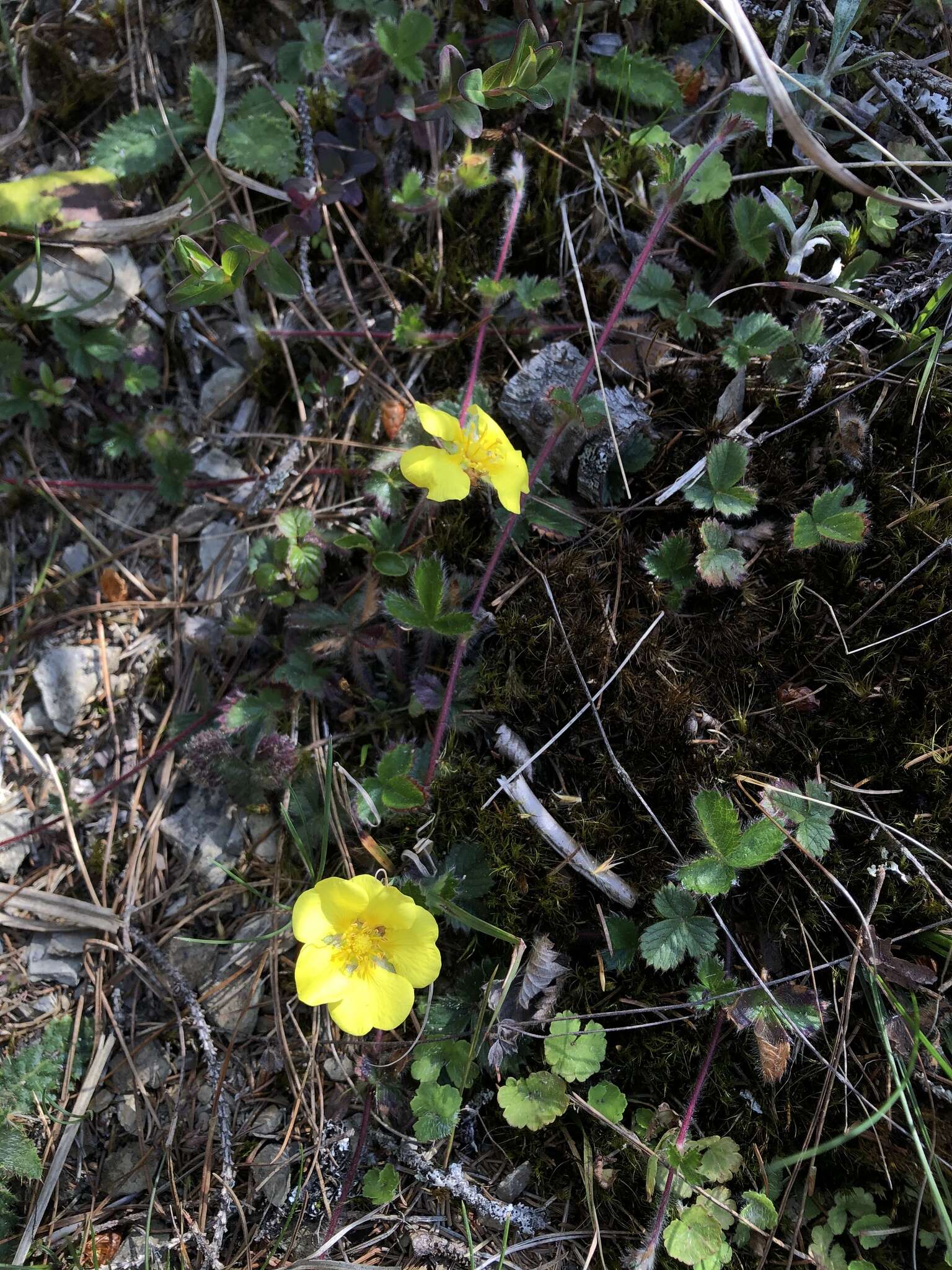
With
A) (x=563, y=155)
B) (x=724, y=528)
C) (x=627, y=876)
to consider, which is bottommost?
(x=627, y=876)

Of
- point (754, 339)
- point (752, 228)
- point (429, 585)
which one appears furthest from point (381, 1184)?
point (752, 228)

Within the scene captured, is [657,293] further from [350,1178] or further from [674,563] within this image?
[350,1178]

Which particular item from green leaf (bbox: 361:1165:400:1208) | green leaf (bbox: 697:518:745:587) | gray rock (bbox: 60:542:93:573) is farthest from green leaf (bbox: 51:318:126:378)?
green leaf (bbox: 361:1165:400:1208)

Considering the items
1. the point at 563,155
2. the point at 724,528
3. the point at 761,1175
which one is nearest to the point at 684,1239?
the point at 761,1175

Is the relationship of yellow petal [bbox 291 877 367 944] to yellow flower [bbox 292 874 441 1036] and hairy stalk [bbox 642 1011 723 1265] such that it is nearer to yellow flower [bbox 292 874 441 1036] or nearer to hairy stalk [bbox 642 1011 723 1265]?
yellow flower [bbox 292 874 441 1036]

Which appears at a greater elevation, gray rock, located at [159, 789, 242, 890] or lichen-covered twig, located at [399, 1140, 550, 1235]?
gray rock, located at [159, 789, 242, 890]

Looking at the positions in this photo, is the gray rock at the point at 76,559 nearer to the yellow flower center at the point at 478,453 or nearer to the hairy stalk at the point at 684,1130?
the yellow flower center at the point at 478,453

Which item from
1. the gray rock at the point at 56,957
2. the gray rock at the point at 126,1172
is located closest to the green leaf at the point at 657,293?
the gray rock at the point at 56,957

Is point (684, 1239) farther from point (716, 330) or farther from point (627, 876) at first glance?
point (716, 330)
